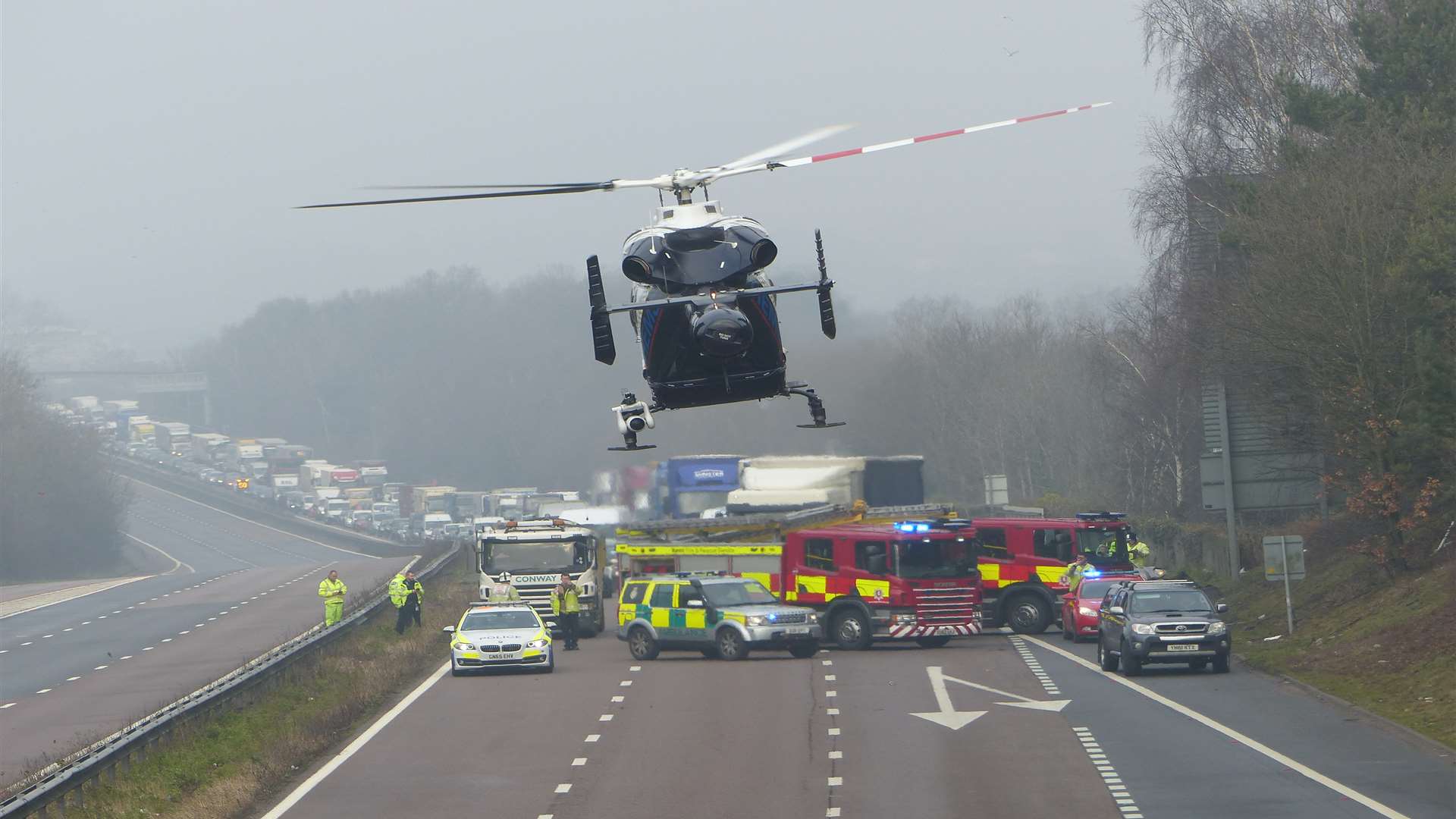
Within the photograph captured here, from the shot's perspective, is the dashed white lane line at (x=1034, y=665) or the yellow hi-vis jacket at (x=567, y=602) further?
the yellow hi-vis jacket at (x=567, y=602)

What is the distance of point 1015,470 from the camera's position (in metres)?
82.4

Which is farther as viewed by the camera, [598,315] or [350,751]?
[350,751]

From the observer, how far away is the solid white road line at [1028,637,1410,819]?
14445 millimetres

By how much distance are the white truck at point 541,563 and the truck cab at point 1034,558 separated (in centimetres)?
883

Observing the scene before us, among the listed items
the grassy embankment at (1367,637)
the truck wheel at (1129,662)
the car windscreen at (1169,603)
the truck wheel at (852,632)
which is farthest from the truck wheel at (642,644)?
the grassy embankment at (1367,637)

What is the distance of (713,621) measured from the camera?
3061 cm

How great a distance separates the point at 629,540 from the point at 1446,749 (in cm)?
2371

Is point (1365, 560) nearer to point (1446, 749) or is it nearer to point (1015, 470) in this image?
point (1446, 749)

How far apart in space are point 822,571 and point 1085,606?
5264 mm

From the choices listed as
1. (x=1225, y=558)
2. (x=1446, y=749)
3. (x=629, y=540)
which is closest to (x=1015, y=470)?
(x=1225, y=558)

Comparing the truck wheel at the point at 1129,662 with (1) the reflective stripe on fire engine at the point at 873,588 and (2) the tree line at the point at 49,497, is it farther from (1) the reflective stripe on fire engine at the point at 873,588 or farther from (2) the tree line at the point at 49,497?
(2) the tree line at the point at 49,497

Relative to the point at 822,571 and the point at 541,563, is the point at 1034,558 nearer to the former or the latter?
the point at 822,571

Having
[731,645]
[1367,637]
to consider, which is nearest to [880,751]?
[1367,637]

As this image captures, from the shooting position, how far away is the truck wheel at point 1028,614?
118ft
